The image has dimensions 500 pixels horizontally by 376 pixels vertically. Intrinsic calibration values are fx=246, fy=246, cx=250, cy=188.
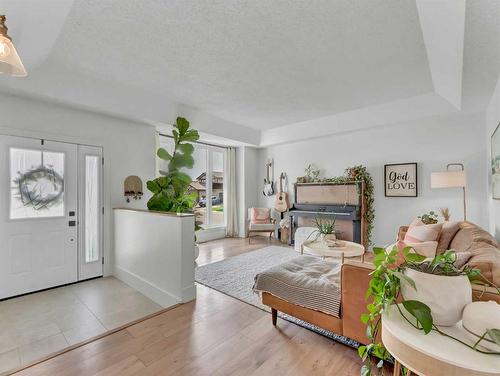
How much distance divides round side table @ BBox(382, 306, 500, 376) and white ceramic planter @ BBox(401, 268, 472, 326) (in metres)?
0.07

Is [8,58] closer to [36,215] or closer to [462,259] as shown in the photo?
[36,215]

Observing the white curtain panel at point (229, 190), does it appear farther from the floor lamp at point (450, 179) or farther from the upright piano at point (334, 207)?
the floor lamp at point (450, 179)

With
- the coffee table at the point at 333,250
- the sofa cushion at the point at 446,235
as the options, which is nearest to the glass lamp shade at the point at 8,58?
the coffee table at the point at 333,250

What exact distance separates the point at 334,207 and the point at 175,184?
327 cm

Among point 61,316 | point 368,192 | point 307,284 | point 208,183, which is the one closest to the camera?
point 307,284

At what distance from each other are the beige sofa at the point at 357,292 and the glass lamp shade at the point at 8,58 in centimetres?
243

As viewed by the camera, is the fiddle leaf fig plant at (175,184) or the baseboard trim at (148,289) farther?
the fiddle leaf fig plant at (175,184)

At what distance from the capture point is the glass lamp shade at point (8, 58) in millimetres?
1353

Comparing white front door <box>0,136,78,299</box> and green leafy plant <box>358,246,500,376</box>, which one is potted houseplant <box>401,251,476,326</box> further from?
white front door <box>0,136,78,299</box>

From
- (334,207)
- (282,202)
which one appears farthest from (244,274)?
(282,202)

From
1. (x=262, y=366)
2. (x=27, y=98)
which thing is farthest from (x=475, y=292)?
(x=27, y=98)

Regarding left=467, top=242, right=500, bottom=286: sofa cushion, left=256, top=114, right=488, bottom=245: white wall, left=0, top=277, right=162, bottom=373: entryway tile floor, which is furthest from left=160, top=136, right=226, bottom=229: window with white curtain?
left=467, top=242, right=500, bottom=286: sofa cushion

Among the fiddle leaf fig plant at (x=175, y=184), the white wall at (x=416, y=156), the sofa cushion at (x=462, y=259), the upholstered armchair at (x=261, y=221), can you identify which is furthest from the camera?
the upholstered armchair at (x=261, y=221)

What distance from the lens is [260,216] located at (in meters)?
6.20
